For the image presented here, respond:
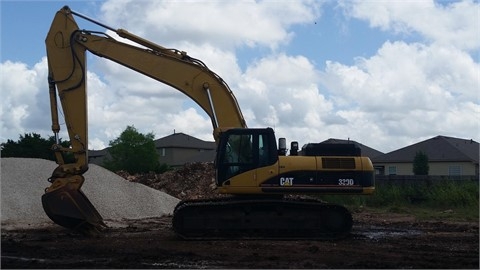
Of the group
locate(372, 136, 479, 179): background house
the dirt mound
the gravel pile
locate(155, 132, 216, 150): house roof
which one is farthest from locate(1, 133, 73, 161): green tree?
locate(155, 132, 216, 150): house roof

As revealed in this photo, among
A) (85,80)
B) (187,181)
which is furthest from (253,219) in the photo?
(187,181)

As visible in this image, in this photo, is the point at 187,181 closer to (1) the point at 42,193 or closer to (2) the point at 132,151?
(1) the point at 42,193

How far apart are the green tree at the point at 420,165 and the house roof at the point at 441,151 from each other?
371cm

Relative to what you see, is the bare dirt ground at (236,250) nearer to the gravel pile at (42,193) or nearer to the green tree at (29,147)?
the gravel pile at (42,193)

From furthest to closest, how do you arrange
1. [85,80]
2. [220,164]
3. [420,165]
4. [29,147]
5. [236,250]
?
1. [420,165]
2. [29,147]
3. [85,80]
4. [220,164]
5. [236,250]

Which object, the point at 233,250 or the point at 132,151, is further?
the point at 132,151

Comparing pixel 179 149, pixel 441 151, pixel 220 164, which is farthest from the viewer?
pixel 179 149

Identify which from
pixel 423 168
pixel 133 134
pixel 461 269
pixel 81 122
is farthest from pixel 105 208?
pixel 133 134

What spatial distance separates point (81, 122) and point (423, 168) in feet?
126

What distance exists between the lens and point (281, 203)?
15648 mm

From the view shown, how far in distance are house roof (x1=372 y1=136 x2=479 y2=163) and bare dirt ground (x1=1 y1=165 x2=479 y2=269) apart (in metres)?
36.7

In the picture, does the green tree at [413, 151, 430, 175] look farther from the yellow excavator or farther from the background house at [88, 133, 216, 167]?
the yellow excavator

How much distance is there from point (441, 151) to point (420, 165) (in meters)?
5.85

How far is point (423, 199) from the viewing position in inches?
1099
